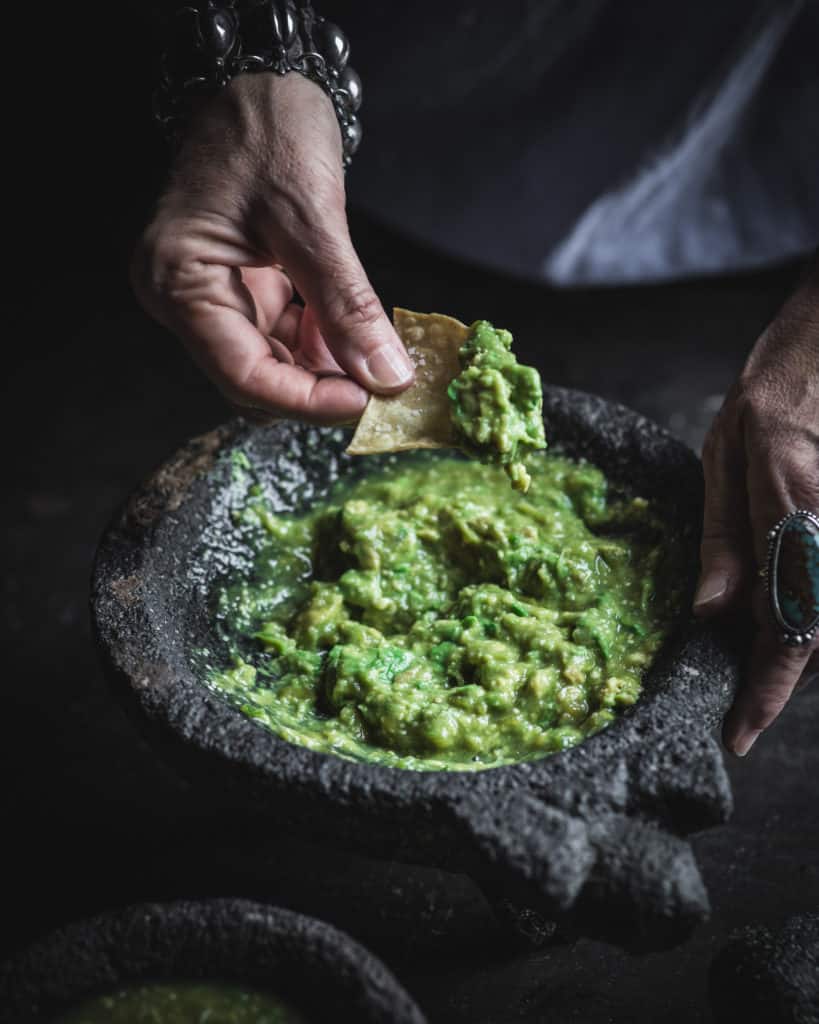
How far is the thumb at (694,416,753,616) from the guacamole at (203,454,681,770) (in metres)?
0.11

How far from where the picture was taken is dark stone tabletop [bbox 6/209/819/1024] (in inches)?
79.2

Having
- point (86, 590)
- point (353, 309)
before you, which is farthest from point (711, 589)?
point (86, 590)

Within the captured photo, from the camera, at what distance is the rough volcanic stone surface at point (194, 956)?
1.51 m

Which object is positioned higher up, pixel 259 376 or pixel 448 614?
pixel 259 376

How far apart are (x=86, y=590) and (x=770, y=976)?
1.90 metres

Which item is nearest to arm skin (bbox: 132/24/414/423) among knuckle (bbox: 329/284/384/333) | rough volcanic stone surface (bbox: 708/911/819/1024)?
knuckle (bbox: 329/284/384/333)

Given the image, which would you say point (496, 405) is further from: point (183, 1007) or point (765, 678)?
point (183, 1007)

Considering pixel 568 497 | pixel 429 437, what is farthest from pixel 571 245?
pixel 429 437

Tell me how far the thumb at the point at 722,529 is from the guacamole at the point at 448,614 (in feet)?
0.36

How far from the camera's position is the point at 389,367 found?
1831 mm

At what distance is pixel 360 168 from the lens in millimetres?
3406

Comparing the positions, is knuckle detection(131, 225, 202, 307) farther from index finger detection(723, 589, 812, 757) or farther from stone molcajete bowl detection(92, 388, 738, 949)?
index finger detection(723, 589, 812, 757)

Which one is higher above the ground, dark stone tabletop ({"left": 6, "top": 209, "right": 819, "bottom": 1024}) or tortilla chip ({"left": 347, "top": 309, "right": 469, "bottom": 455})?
tortilla chip ({"left": 347, "top": 309, "right": 469, "bottom": 455})

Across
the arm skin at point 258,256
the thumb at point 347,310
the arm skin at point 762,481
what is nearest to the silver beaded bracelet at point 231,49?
the arm skin at point 258,256
